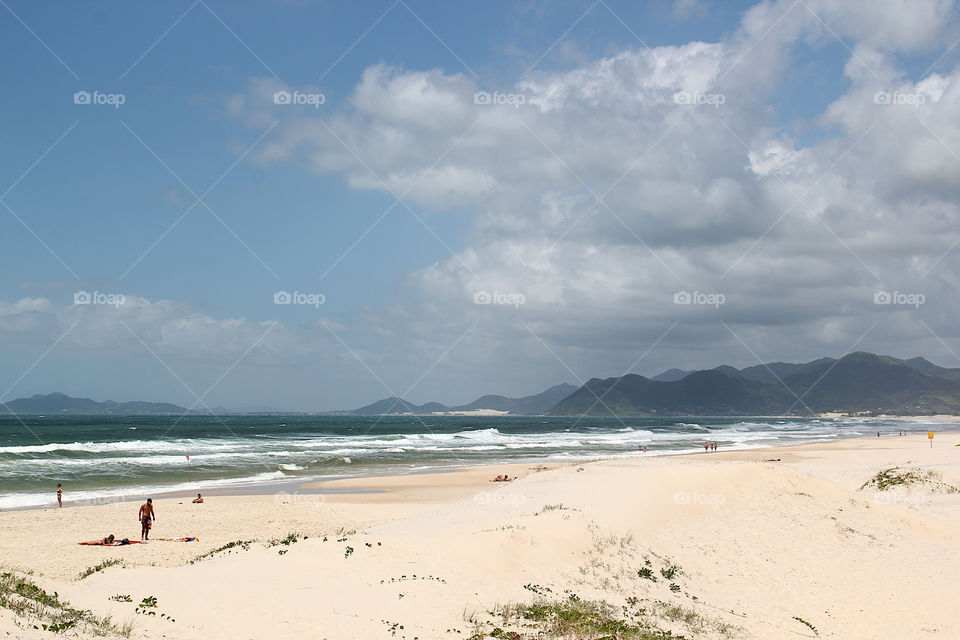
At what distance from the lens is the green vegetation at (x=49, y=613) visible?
25.7ft

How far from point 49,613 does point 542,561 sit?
8977 millimetres

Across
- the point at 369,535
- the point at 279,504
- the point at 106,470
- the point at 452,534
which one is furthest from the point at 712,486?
the point at 106,470

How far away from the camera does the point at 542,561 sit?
1379cm

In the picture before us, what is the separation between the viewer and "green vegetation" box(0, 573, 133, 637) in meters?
7.83

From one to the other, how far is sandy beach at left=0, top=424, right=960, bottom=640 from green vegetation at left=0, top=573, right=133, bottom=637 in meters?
0.28

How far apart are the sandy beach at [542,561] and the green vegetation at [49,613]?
0.28 m

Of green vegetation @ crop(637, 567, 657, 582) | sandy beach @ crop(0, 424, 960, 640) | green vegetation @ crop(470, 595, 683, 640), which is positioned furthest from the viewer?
green vegetation @ crop(637, 567, 657, 582)

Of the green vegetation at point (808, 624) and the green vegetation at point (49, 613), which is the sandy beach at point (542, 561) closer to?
the green vegetation at point (808, 624)

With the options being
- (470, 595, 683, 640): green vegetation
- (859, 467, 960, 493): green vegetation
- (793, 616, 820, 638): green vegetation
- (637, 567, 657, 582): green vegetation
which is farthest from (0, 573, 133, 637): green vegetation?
(859, 467, 960, 493): green vegetation

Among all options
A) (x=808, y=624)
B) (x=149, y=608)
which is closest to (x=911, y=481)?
(x=808, y=624)

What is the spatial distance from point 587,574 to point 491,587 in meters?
2.57

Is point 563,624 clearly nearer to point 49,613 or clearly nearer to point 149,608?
point 149,608

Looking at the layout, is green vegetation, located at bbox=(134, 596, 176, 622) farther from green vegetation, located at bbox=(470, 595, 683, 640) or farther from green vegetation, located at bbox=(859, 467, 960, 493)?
green vegetation, located at bbox=(859, 467, 960, 493)

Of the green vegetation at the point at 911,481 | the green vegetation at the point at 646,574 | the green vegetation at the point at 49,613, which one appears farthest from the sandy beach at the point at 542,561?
the green vegetation at the point at 911,481
